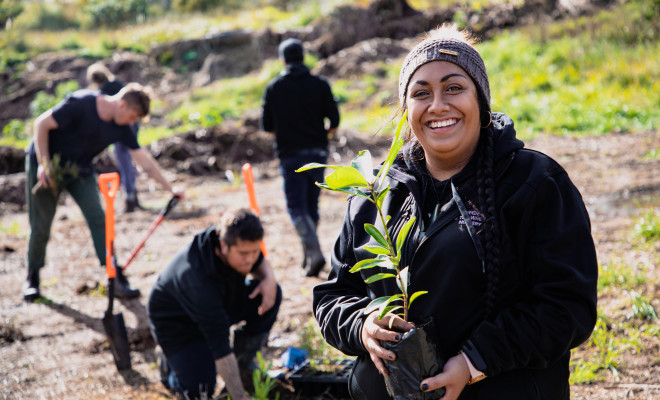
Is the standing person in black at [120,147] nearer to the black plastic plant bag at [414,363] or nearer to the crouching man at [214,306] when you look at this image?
the crouching man at [214,306]

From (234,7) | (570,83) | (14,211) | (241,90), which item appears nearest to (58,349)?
(14,211)

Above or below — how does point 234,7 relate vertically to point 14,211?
above

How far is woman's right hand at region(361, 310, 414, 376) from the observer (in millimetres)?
1642

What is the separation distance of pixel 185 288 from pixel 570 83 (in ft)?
33.8

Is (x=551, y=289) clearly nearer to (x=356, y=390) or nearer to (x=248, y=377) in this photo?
(x=356, y=390)

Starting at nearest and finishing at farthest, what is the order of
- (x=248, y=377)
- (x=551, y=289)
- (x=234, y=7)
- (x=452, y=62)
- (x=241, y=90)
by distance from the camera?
(x=551, y=289) < (x=452, y=62) < (x=248, y=377) < (x=241, y=90) < (x=234, y=7)

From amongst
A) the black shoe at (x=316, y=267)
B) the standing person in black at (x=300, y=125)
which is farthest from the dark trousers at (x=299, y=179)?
the black shoe at (x=316, y=267)

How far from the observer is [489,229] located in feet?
5.26

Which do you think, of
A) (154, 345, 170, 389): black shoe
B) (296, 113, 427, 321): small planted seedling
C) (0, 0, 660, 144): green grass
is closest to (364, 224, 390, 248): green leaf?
(296, 113, 427, 321): small planted seedling

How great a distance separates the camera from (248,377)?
4016mm

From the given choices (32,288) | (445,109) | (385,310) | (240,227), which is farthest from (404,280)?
(32,288)

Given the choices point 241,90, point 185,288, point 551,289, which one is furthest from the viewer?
point 241,90

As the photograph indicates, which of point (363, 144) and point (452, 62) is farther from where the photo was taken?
point (363, 144)

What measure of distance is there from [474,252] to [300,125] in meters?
4.17
